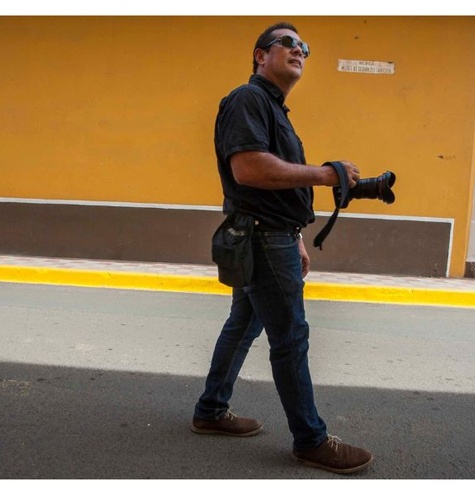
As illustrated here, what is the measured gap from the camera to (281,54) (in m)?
2.29

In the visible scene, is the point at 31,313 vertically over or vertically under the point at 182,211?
under

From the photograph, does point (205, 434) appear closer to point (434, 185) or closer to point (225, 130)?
point (225, 130)

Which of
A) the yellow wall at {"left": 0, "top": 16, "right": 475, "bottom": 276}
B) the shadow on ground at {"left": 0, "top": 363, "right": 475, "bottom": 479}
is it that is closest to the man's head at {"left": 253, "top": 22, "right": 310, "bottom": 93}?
the shadow on ground at {"left": 0, "top": 363, "right": 475, "bottom": 479}

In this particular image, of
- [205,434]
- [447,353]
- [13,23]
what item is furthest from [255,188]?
[13,23]

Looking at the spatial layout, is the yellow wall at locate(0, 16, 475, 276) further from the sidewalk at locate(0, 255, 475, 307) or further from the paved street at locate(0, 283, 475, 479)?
the paved street at locate(0, 283, 475, 479)

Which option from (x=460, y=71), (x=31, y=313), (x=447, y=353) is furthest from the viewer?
(x=460, y=71)

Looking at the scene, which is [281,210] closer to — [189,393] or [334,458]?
[334,458]

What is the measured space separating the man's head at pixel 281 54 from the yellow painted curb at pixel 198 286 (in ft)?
14.2

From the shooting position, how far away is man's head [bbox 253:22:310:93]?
7.51 ft

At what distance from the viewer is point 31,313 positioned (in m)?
5.19

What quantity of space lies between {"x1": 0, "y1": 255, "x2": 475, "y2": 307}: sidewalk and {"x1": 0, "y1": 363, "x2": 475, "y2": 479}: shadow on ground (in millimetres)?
3006

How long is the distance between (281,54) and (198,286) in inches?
181

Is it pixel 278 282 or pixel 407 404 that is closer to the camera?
pixel 278 282

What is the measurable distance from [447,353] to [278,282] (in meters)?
2.61
